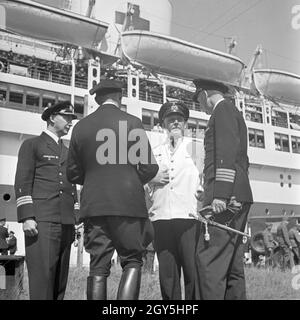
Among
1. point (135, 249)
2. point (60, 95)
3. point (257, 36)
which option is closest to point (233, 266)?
point (135, 249)

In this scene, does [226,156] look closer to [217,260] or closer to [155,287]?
[217,260]

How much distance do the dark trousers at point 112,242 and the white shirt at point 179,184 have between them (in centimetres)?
28

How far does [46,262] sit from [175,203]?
0.50m

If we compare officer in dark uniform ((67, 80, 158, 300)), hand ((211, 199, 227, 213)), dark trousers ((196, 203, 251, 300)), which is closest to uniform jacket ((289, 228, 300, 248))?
dark trousers ((196, 203, 251, 300))

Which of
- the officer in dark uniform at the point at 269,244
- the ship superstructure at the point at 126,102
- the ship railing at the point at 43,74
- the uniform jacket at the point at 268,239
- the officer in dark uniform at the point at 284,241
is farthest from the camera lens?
the ship railing at the point at 43,74

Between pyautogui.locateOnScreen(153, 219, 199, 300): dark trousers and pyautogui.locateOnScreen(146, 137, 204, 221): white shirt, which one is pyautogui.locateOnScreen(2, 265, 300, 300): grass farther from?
pyautogui.locateOnScreen(146, 137, 204, 221): white shirt

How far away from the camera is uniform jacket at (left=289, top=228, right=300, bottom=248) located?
11.0 feet

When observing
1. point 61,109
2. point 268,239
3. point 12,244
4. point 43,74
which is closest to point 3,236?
point 12,244

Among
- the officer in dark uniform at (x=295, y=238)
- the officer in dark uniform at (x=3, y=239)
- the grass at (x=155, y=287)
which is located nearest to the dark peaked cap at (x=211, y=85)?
the grass at (x=155, y=287)

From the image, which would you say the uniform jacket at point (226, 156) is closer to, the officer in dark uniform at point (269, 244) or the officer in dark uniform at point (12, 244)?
the officer in dark uniform at point (12, 244)

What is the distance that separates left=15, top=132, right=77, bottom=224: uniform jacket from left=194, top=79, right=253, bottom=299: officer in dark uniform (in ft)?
1.71

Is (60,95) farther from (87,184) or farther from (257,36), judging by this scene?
(87,184)

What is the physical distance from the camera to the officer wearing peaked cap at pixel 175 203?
1.52m

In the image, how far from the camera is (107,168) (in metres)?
1.31
